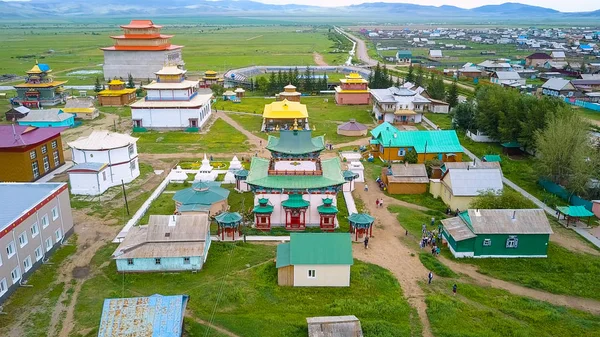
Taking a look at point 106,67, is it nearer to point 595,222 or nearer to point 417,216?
point 417,216

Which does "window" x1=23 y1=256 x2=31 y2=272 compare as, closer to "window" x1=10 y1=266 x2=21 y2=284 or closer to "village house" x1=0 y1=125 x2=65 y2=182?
"window" x1=10 y1=266 x2=21 y2=284

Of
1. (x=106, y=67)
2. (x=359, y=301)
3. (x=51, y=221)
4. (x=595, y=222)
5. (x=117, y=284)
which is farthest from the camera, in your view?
(x=106, y=67)

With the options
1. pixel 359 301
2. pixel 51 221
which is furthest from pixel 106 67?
pixel 359 301

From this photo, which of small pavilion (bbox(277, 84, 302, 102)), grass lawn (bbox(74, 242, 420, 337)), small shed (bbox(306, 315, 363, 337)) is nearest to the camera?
small shed (bbox(306, 315, 363, 337))

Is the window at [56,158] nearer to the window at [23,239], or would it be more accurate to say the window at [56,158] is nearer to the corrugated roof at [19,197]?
the corrugated roof at [19,197]

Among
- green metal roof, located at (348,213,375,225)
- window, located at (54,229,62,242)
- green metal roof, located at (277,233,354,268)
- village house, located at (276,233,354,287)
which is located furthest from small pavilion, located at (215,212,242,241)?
window, located at (54,229,62,242)

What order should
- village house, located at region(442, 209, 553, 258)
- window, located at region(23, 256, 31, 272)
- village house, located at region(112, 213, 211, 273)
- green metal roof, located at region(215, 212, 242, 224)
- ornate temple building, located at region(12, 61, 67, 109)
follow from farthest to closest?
ornate temple building, located at region(12, 61, 67, 109) → green metal roof, located at region(215, 212, 242, 224) → village house, located at region(442, 209, 553, 258) → village house, located at region(112, 213, 211, 273) → window, located at region(23, 256, 31, 272)
